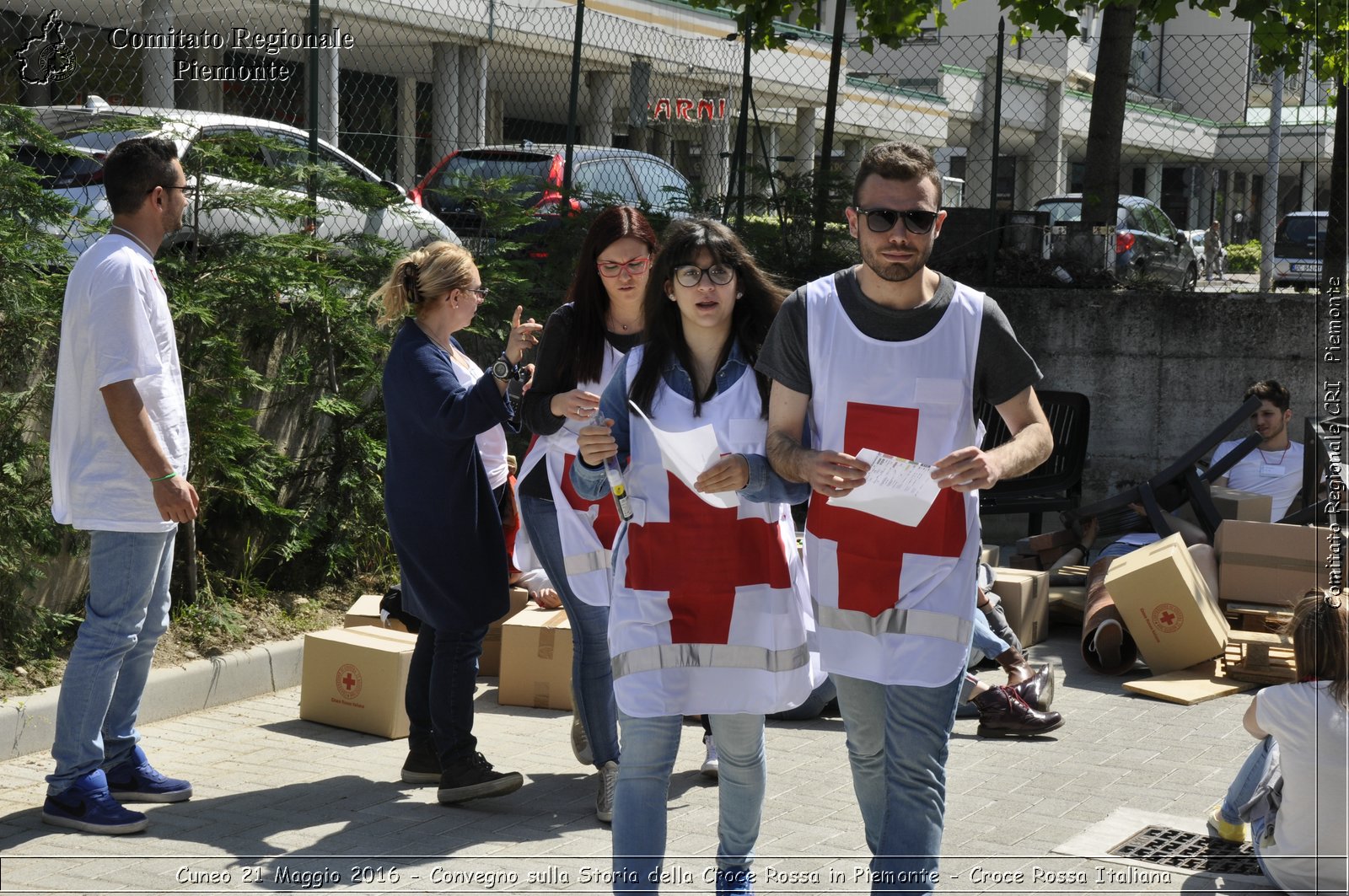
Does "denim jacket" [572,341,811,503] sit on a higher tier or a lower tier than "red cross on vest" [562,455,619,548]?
higher

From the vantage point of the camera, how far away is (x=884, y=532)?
3488mm

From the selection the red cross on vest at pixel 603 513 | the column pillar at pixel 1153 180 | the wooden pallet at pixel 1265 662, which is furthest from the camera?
the column pillar at pixel 1153 180

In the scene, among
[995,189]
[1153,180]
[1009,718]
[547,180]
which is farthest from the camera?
[1153,180]

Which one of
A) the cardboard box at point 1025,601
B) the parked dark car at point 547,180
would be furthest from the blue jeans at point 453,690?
the parked dark car at point 547,180

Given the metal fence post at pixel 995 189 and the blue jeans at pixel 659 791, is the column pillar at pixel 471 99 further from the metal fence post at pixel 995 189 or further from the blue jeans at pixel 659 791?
the blue jeans at pixel 659 791

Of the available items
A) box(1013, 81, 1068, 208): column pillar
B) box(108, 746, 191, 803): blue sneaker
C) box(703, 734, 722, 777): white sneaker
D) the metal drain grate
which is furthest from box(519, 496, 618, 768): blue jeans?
box(1013, 81, 1068, 208): column pillar

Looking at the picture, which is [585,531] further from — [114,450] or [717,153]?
[717,153]

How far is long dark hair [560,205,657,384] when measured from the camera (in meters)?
4.64

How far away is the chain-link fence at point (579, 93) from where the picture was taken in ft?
28.5

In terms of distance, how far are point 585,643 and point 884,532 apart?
1.65 meters

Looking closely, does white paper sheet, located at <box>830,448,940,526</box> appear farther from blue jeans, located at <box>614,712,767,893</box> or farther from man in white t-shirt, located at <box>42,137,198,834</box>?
man in white t-shirt, located at <box>42,137,198,834</box>

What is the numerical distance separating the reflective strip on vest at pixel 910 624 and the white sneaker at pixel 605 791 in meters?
1.59

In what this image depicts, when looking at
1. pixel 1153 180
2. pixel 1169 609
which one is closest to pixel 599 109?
pixel 1169 609

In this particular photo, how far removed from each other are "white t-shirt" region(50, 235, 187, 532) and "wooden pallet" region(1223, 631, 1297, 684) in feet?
15.1
